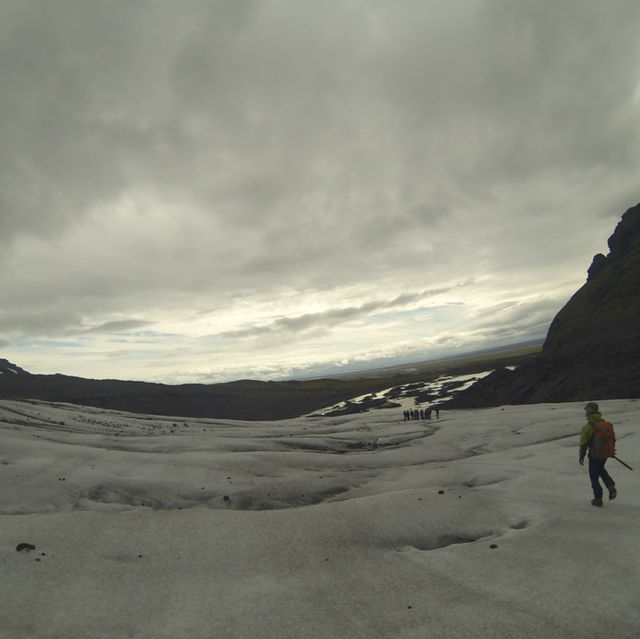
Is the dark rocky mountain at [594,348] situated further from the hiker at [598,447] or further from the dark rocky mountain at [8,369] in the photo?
the dark rocky mountain at [8,369]

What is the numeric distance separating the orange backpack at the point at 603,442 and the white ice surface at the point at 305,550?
1315 millimetres

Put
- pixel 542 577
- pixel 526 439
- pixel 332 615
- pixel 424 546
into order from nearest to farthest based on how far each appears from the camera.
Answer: pixel 332 615, pixel 542 577, pixel 424 546, pixel 526 439

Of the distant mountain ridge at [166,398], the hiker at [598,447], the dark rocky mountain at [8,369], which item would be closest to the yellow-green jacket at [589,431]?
the hiker at [598,447]

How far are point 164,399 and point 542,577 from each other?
3801 inches

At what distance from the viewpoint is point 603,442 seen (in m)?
11.1

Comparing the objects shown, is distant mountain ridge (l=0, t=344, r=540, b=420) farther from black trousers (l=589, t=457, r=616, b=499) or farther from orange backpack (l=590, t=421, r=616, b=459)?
orange backpack (l=590, t=421, r=616, b=459)

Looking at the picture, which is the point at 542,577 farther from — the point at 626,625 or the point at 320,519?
the point at 320,519

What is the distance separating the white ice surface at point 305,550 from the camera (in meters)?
6.38

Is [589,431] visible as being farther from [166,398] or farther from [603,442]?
[166,398]

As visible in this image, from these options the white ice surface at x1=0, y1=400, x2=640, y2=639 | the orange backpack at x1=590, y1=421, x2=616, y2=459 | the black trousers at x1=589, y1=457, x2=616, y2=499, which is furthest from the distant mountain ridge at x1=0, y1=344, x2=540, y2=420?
the orange backpack at x1=590, y1=421, x2=616, y2=459

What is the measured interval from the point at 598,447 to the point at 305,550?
7.90 m

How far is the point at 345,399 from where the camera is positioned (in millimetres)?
107562

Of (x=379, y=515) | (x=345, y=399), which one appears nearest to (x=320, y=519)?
(x=379, y=515)

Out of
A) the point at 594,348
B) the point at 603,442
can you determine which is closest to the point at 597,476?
the point at 603,442
